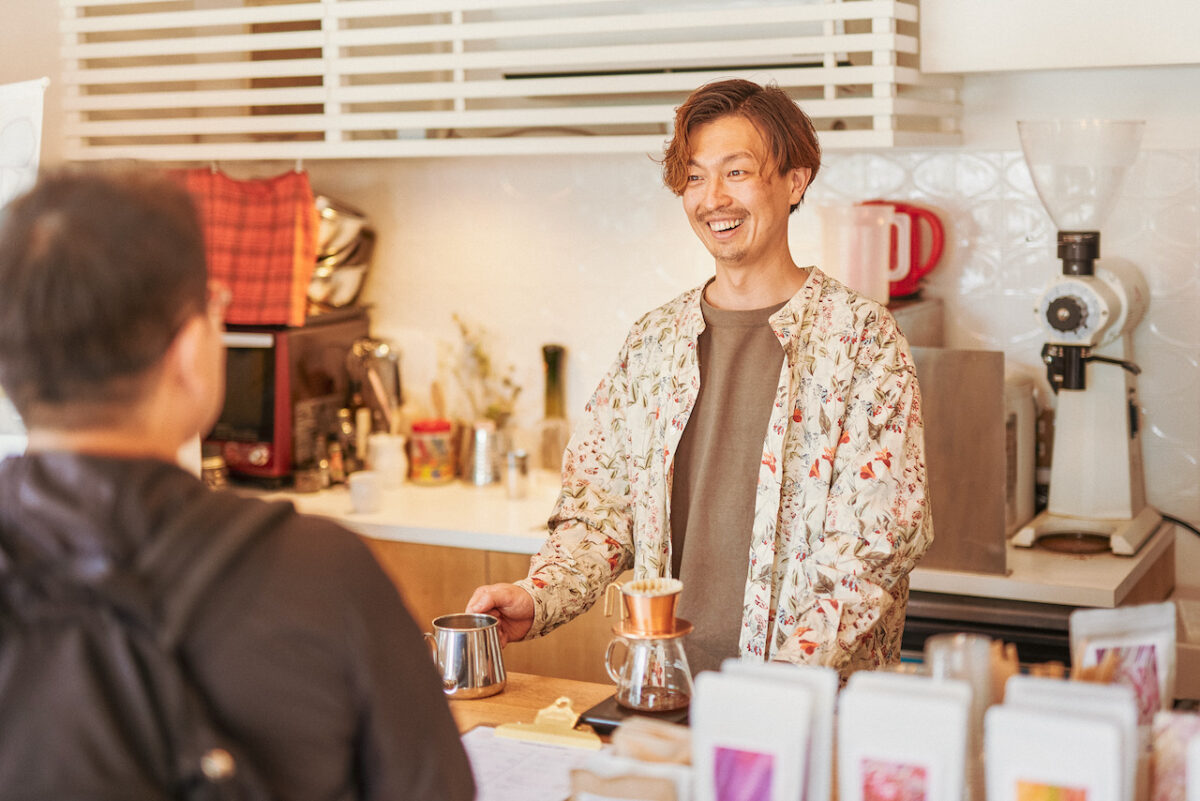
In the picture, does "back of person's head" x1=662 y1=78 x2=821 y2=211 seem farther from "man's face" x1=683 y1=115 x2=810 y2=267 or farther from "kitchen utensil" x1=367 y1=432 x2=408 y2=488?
"kitchen utensil" x1=367 y1=432 x2=408 y2=488

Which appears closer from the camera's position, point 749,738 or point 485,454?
point 749,738

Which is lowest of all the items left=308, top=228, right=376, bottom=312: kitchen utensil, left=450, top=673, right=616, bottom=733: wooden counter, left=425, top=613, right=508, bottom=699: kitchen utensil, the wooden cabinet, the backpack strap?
the wooden cabinet

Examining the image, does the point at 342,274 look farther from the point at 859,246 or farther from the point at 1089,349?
the point at 1089,349

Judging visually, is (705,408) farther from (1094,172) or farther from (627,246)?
(627,246)

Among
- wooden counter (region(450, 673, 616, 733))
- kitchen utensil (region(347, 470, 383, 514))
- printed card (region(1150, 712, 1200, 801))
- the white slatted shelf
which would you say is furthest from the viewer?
kitchen utensil (region(347, 470, 383, 514))

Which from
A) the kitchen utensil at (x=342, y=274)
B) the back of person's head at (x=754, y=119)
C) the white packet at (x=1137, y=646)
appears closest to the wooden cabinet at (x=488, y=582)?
the kitchen utensil at (x=342, y=274)

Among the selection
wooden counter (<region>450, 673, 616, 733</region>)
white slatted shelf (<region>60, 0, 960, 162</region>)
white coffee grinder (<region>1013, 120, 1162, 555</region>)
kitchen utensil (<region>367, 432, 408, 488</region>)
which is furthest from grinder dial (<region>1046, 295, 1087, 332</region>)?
kitchen utensil (<region>367, 432, 408, 488</region>)

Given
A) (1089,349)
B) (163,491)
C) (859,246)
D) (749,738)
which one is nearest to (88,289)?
(163,491)

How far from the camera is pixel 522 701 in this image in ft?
5.48

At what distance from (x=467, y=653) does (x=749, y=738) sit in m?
0.69

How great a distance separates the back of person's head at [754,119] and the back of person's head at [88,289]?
1.22 metres

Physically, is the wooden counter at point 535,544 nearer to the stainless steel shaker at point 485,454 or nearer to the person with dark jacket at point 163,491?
the stainless steel shaker at point 485,454

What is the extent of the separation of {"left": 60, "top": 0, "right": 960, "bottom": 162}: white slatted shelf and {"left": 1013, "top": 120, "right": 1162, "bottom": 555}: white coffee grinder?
33 centimetres

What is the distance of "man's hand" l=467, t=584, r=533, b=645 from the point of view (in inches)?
67.1
